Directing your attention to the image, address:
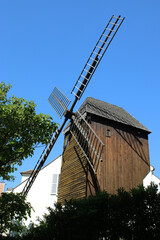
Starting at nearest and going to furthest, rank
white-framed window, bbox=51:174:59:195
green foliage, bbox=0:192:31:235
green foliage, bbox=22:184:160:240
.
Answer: green foliage, bbox=22:184:160:240, green foliage, bbox=0:192:31:235, white-framed window, bbox=51:174:59:195

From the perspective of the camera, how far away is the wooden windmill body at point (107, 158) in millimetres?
13727

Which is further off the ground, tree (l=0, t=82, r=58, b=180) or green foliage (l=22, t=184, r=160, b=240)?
tree (l=0, t=82, r=58, b=180)

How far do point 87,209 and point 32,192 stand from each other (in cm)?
1634

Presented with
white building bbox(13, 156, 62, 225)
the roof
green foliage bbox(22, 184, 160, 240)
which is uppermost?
the roof

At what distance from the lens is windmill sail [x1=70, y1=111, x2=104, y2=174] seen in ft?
43.0

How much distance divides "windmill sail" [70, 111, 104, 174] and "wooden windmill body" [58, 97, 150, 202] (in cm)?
12

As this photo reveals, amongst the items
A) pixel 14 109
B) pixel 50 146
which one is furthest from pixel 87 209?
pixel 50 146

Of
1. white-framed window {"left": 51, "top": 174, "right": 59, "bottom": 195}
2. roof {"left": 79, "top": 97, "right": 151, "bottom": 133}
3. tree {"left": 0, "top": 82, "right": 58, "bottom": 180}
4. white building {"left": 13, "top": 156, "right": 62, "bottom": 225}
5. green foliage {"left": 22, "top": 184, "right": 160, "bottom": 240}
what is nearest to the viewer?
green foliage {"left": 22, "top": 184, "right": 160, "bottom": 240}

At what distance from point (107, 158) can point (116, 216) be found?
6.75m

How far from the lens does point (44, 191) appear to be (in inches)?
877

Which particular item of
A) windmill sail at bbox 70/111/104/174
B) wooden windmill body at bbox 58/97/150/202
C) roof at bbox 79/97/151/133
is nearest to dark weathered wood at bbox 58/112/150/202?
wooden windmill body at bbox 58/97/150/202

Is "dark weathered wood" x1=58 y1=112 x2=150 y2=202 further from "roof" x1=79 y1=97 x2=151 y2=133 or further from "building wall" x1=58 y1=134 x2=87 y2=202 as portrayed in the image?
"roof" x1=79 y1=97 x2=151 y2=133

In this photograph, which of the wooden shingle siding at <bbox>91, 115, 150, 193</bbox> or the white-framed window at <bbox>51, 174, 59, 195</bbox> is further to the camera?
the white-framed window at <bbox>51, 174, 59, 195</bbox>

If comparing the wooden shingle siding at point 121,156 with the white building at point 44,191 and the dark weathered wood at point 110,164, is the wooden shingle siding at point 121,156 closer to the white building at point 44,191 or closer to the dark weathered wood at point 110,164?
the dark weathered wood at point 110,164
